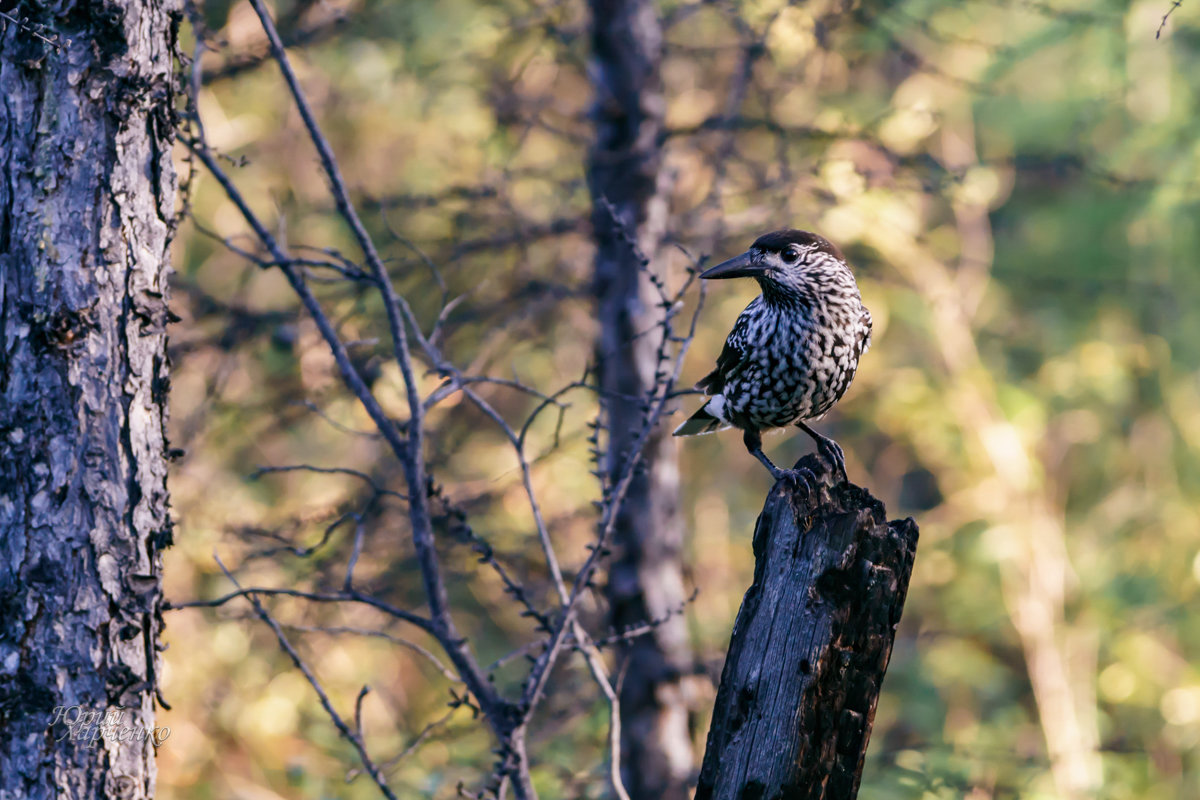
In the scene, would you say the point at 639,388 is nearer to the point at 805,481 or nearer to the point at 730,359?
the point at 730,359

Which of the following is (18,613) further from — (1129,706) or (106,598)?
(1129,706)

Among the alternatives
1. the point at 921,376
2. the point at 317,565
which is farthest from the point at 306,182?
the point at 317,565

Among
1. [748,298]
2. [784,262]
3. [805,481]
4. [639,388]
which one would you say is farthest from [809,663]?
[748,298]

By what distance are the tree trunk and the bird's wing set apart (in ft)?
5.27

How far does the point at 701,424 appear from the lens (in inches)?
190

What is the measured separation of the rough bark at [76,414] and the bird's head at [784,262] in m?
2.13

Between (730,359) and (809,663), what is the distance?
197 cm

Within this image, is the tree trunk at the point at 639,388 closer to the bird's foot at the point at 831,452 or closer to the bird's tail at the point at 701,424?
the bird's tail at the point at 701,424

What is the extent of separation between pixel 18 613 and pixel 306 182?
11496 millimetres

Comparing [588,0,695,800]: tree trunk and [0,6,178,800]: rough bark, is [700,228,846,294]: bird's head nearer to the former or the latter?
[588,0,695,800]: tree trunk

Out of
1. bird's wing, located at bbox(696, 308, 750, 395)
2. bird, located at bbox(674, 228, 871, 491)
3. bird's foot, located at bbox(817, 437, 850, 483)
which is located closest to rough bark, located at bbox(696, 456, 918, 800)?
bird, located at bbox(674, 228, 871, 491)

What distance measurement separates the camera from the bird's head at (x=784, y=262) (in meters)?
3.94

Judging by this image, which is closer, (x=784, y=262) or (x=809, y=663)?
(x=809, y=663)

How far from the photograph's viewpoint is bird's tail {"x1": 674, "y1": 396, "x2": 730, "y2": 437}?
4.70m
